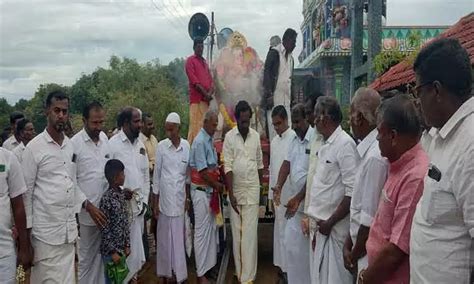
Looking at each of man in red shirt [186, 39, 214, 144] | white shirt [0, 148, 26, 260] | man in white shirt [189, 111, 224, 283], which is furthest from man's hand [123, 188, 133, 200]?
man in red shirt [186, 39, 214, 144]

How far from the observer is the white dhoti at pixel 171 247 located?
6.38 meters

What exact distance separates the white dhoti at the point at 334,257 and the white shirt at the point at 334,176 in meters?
0.14

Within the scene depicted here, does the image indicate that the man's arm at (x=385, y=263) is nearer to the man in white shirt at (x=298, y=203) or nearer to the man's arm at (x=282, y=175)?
the man in white shirt at (x=298, y=203)

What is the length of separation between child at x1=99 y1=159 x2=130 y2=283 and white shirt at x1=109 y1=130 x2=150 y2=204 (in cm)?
45

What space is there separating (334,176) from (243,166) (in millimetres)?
2345

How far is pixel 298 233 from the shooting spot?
5297 mm

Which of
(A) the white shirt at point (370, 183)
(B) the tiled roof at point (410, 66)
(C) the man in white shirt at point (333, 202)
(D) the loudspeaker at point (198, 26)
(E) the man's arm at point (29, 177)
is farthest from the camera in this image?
(D) the loudspeaker at point (198, 26)

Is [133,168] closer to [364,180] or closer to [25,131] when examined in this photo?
[25,131]

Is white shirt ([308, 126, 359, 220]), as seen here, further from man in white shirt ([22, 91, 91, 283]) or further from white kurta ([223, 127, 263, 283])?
white kurta ([223, 127, 263, 283])

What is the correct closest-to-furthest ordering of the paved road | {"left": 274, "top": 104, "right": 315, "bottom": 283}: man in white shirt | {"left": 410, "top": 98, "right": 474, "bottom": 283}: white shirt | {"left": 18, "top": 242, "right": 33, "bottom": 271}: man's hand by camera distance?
{"left": 410, "top": 98, "right": 474, "bottom": 283}: white shirt → {"left": 18, "top": 242, "right": 33, "bottom": 271}: man's hand → {"left": 274, "top": 104, "right": 315, "bottom": 283}: man in white shirt → the paved road

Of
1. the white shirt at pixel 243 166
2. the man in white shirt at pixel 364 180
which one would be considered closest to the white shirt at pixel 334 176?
the man in white shirt at pixel 364 180

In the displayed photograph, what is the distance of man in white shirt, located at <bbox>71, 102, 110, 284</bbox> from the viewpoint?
17.0ft

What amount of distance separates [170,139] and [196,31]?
7.36 ft

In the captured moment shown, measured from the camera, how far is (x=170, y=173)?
249 inches
